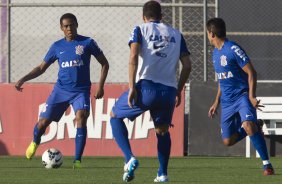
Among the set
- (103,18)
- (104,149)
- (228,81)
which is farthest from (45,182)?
(103,18)

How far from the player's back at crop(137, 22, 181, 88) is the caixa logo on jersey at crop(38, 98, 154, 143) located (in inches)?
274

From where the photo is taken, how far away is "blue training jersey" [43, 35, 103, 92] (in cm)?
1565

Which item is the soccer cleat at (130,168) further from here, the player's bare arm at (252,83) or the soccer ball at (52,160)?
the soccer ball at (52,160)

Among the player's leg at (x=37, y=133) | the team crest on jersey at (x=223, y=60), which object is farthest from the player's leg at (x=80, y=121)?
the team crest on jersey at (x=223, y=60)

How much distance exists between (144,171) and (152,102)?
2774 mm

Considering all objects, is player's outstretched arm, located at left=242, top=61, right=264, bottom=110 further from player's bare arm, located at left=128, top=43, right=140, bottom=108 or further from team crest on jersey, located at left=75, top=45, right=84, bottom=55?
team crest on jersey, located at left=75, top=45, right=84, bottom=55

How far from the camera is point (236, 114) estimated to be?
14.1m

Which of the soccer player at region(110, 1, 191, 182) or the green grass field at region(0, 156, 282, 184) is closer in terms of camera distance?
the soccer player at region(110, 1, 191, 182)

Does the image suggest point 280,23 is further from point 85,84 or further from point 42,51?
point 85,84

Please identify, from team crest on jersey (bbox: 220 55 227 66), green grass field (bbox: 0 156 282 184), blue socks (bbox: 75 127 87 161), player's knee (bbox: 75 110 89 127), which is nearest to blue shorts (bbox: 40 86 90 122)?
player's knee (bbox: 75 110 89 127)

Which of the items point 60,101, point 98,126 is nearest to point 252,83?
point 60,101

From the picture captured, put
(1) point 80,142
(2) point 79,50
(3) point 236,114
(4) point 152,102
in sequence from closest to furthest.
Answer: (4) point 152,102 < (3) point 236,114 < (1) point 80,142 < (2) point 79,50

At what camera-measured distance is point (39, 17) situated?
2322cm

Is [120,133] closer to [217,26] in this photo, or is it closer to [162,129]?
[162,129]
